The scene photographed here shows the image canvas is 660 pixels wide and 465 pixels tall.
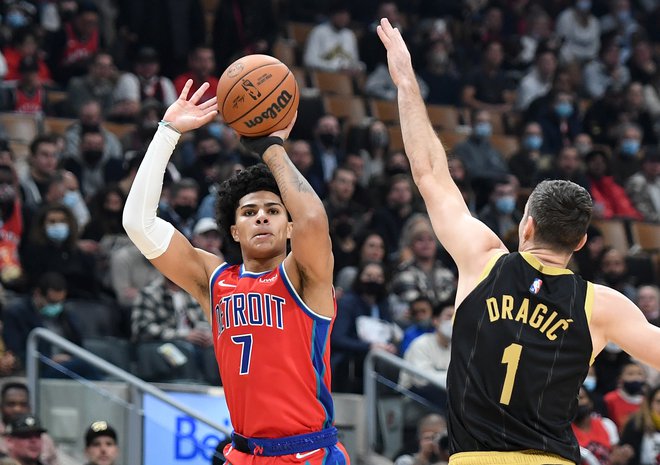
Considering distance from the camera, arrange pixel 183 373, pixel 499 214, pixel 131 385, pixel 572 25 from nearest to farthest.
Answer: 1. pixel 131 385
2. pixel 183 373
3. pixel 499 214
4. pixel 572 25

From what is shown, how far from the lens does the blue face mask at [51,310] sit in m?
10.9

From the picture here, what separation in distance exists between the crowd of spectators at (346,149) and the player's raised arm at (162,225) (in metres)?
4.04

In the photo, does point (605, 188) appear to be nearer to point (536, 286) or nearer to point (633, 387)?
point (633, 387)

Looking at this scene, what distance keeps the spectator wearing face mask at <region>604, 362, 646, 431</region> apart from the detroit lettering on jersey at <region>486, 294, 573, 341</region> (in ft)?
23.2

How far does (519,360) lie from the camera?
5.14 meters

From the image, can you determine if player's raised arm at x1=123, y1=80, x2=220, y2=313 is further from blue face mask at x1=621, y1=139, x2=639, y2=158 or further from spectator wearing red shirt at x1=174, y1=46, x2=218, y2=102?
blue face mask at x1=621, y1=139, x2=639, y2=158

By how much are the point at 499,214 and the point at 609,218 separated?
2221 mm

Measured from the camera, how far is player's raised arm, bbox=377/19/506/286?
17.4 ft

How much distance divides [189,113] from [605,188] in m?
11.5

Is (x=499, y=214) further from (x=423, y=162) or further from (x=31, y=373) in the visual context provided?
(x=423, y=162)

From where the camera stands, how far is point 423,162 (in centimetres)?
547

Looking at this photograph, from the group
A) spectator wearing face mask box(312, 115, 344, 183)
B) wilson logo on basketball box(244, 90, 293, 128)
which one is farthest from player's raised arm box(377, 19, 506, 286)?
spectator wearing face mask box(312, 115, 344, 183)

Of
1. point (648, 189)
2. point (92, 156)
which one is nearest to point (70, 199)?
point (92, 156)

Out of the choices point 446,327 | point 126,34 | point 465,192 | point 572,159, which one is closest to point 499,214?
point 465,192
